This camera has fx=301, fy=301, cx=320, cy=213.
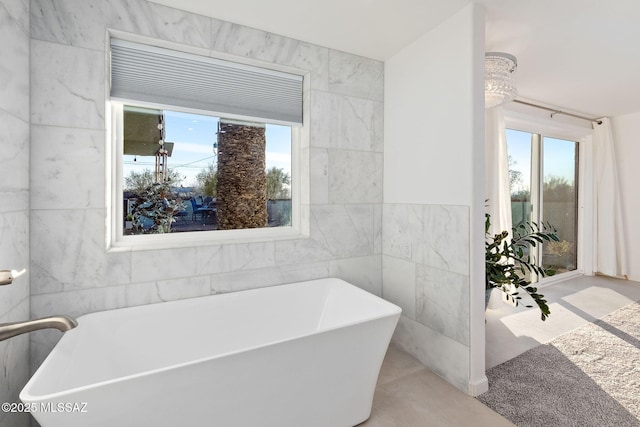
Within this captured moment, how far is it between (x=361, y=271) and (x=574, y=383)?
1.57 meters

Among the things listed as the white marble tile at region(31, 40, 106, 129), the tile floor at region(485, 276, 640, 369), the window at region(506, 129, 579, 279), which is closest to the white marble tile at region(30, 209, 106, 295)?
the white marble tile at region(31, 40, 106, 129)

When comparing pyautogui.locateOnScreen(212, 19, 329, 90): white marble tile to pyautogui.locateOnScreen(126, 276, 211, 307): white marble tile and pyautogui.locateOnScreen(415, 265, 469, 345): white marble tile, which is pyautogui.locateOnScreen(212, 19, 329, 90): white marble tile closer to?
pyautogui.locateOnScreen(126, 276, 211, 307): white marble tile

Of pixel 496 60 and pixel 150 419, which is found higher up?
pixel 496 60

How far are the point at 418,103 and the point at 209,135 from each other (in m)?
1.57

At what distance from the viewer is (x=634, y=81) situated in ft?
10.0

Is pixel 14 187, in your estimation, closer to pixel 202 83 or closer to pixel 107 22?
pixel 107 22

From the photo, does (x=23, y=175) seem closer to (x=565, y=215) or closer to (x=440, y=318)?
(x=440, y=318)

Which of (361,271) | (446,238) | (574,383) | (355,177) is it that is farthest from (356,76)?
(574,383)

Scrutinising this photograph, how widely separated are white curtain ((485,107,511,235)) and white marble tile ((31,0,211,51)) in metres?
2.82

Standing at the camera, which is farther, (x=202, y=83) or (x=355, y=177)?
(x=355, y=177)

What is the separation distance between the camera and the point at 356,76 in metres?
2.49

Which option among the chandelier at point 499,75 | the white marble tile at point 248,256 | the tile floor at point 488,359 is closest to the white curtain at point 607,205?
the tile floor at point 488,359

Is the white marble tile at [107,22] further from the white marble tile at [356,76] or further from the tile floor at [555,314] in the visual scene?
the tile floor at [555,314]

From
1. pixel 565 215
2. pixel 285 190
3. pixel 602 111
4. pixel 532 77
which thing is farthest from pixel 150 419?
pixel 602 111
